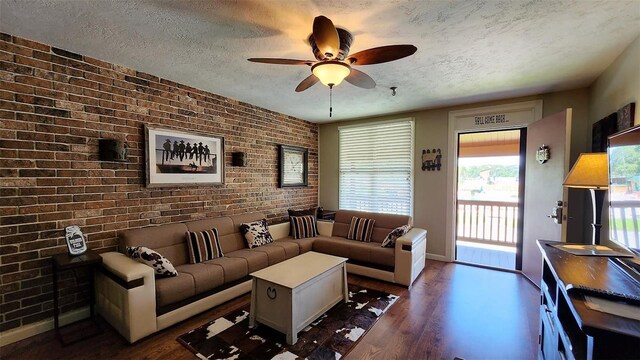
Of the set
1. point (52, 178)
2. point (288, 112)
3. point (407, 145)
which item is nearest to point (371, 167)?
point (407, 145)

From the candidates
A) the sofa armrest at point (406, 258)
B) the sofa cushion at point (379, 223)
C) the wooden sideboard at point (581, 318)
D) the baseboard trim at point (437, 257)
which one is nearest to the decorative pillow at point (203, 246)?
the sofa cushion at point (379, 223)

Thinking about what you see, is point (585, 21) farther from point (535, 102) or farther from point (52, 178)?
point (52, 178)

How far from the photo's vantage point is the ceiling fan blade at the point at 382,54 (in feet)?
5.38

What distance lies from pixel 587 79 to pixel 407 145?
2225mm

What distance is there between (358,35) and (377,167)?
305 centimetres

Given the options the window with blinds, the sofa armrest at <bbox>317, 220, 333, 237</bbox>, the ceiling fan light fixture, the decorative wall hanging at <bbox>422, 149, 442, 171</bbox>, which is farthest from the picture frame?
the decorative wall hanging at <bbox>422, 149, 442, 171</bbox>

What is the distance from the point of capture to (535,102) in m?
3.44

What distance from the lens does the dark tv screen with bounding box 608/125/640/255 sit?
1.24m

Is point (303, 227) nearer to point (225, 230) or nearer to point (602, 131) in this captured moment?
point (225, 230)

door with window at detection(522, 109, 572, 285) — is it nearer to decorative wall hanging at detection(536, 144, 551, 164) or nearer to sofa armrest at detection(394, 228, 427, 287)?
decorative wall hanging at detection(536, 144, 551, 164)

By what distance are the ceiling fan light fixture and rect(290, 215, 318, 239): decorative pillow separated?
8.63 feet

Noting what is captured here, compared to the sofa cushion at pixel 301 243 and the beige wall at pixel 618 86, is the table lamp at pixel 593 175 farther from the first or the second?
the sofa cushion at pixel 301 243

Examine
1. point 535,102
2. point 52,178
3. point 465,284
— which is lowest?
point 465,284

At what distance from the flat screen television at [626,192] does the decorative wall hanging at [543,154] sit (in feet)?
5.27
